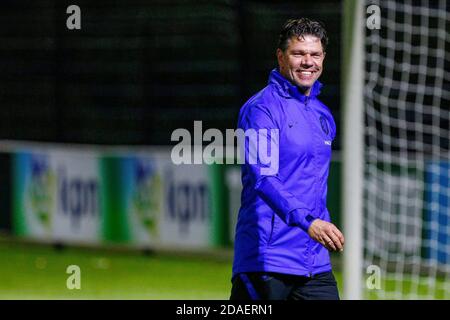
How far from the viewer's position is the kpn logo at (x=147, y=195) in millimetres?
9688

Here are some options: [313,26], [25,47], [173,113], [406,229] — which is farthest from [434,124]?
[313,26]

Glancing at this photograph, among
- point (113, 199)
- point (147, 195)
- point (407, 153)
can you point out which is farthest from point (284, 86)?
point (113, 199)

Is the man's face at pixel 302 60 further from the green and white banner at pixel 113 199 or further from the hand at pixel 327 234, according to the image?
the green and white banner at pixel 113 199

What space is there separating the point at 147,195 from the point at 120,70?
267cm

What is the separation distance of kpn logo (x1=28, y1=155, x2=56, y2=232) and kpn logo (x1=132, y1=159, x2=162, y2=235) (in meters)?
0.85

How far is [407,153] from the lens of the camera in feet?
31.3

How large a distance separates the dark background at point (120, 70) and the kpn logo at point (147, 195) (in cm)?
162

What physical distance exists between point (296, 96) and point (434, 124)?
19.8 ft

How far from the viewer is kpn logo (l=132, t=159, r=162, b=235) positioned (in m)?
9.69

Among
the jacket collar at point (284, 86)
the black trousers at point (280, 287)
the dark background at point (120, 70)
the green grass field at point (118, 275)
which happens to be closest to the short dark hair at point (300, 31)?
the jacket collar at point (284, 86)

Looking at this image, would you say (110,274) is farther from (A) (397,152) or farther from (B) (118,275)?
(A) (397,152)

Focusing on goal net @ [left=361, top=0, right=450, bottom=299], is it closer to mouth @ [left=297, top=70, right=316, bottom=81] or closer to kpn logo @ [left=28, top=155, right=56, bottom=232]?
kpn logo @ [left=28, top=155, right=56, bottom=232]

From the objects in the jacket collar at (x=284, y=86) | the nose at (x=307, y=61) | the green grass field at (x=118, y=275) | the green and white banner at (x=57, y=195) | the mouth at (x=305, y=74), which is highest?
the nose at (x=307, y=61)

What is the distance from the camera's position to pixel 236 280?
467 centimetres
